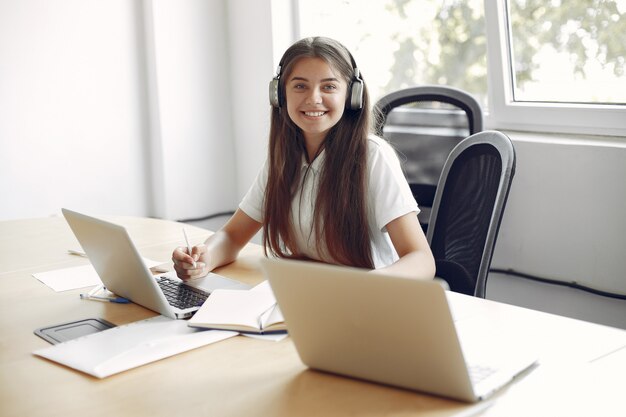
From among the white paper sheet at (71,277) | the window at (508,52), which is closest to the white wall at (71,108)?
the window at (508,52)

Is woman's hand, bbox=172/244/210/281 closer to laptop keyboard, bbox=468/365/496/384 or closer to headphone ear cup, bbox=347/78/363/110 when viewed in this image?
headphone ear cup, bbox=347/78/363/110

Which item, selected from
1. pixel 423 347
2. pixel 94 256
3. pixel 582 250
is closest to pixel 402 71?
pixel 582 250

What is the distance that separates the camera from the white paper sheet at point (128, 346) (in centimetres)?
131

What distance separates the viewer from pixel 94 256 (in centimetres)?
170

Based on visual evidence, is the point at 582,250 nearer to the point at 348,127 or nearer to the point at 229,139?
the point at 348,127

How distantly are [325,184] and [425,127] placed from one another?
52 centimetres

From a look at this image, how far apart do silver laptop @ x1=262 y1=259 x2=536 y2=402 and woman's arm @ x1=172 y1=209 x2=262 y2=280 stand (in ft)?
2.02

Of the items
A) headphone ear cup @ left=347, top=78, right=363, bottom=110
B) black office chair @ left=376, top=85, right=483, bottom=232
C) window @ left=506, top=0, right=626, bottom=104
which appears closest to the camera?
headphone ear cup @ left=347, top=78, right=363, bottom=110

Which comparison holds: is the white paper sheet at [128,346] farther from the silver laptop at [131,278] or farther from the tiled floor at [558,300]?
the tiled floor at [558,300]

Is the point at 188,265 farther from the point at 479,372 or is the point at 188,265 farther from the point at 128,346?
the point at 479,372

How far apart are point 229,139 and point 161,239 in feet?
4.94

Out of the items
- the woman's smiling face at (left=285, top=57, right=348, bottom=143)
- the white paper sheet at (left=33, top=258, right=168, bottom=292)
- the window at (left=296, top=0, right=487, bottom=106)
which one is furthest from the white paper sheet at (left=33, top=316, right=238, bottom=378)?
the window at (left=296, top=0, right=487, bottom=106)

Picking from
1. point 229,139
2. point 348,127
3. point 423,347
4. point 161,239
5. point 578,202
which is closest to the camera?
point 423,347

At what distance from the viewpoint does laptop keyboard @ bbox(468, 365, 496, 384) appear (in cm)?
115
